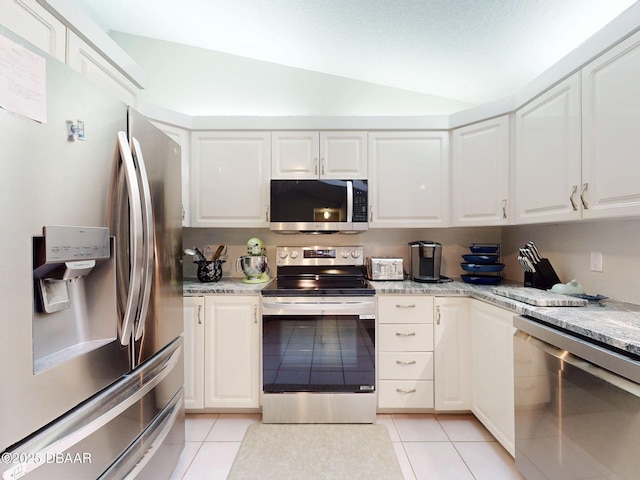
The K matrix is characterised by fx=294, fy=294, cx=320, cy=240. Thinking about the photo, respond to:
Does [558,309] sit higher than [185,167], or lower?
lower

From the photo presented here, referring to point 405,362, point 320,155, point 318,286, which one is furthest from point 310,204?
point 405,362

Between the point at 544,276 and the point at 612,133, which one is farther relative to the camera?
the point at 544,276

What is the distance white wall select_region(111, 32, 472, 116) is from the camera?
261 centimetres

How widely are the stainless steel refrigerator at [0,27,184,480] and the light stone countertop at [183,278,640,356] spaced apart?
82 centimetres

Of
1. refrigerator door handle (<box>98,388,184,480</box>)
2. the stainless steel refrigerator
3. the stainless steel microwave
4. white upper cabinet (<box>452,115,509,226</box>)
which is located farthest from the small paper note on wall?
white upper cabinet (<box>452,115,509,226</box>)

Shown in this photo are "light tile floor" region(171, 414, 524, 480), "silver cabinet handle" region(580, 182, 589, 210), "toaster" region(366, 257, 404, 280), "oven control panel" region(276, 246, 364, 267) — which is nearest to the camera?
"silver cabinet handle" region(580, 182, 589, 210)

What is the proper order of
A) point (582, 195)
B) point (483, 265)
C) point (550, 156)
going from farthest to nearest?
point (483, 265), point (550, 156), point (582, 195)

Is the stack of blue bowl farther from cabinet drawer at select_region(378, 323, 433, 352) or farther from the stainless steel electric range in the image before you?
the stainless steel electric range

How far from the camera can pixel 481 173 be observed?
7.08 ft

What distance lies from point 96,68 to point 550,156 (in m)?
2.36

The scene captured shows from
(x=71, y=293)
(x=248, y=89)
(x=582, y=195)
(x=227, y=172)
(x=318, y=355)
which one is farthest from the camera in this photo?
(x=248, y=89)

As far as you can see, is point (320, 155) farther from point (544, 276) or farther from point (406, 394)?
point (406, 394)

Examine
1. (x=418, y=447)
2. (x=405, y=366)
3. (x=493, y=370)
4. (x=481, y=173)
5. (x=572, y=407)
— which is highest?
(x=481, y=173)

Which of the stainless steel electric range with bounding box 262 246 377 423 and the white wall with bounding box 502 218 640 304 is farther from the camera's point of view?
the stainless steel electric range with bounding box 262 246 377 423
